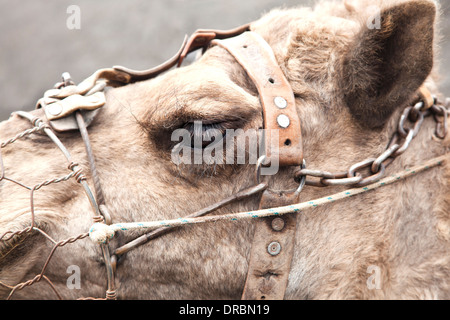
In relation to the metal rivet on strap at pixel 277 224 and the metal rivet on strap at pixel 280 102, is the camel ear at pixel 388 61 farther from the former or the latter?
the metal rivet on strap at pixel 277 224

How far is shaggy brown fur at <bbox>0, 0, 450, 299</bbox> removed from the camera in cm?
186

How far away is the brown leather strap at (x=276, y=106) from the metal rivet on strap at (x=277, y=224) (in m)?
0.25

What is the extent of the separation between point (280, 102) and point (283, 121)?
9cm

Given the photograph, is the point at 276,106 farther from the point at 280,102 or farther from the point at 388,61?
the point at 388,61

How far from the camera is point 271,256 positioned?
Answer: 6.23 feet

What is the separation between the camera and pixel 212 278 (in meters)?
1.96

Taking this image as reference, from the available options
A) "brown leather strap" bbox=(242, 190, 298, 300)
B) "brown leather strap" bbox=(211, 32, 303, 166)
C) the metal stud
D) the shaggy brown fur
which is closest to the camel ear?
the shaggy brown fur

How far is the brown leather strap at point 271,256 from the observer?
1898mm

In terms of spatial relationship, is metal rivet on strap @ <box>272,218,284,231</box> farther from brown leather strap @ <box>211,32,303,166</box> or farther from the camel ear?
the camel ear

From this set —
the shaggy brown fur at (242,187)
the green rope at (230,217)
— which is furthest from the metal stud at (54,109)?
the green rope at (230,217)

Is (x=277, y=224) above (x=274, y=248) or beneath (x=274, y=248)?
above

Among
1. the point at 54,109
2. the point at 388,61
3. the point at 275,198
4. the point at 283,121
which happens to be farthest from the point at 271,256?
the point at 54,109
